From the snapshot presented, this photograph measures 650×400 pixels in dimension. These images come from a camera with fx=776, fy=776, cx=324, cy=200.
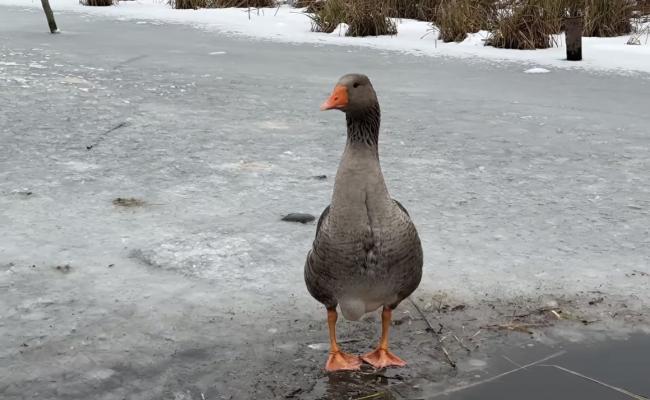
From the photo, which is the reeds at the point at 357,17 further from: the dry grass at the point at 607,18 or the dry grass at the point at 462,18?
the dry grass at the point at 607,18

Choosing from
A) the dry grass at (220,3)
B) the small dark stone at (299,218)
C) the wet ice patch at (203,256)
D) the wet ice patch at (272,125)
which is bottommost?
the wet ice patch at (203,256)

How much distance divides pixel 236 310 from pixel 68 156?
105 inches

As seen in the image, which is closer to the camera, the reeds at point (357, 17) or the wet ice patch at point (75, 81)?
the wet ice patch at point (75, 81)

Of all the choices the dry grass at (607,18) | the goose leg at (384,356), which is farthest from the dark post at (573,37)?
the goose leg at (384,356)

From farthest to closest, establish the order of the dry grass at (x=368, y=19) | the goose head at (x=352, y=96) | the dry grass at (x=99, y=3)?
1. the dry grass at (x=99, y=3)
2. the dry grass at (x=368, y=19)
3. the goose head at (x=352, y=96)

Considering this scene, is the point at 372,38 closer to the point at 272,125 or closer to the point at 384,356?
the point at 272,125

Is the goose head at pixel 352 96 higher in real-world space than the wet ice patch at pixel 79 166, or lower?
higher

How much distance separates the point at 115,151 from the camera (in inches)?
221

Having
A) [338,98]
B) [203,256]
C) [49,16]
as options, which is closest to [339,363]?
[338,98]

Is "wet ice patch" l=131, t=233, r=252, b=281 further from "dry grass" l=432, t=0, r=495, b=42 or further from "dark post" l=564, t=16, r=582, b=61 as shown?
"dry grass" l=432, t=0, r=495, b=42

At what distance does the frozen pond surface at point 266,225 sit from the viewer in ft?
9.66

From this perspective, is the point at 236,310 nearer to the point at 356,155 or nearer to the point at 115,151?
the point at 356,155

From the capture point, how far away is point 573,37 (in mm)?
9547

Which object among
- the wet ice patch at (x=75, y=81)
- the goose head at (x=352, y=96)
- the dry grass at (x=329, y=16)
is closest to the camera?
the goose head at (x=352, y=96)
